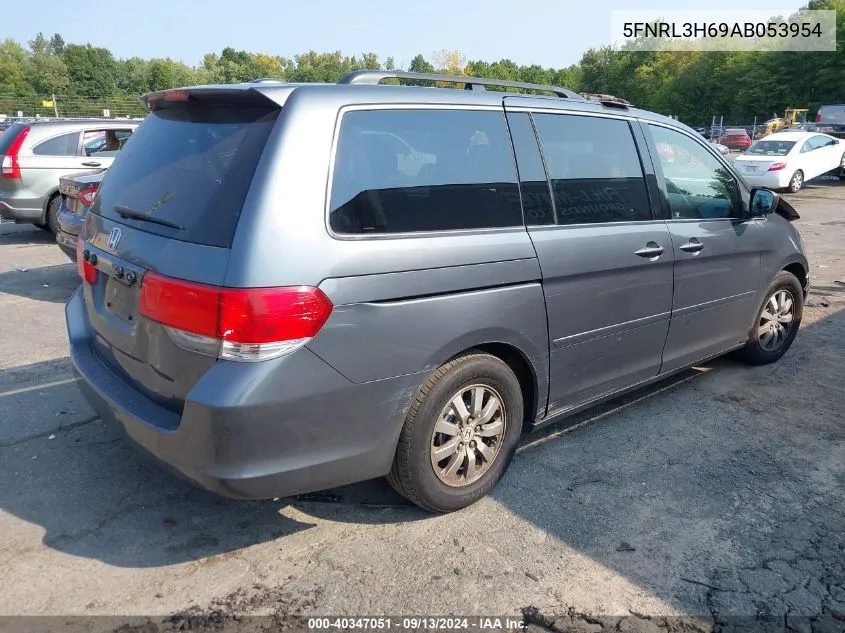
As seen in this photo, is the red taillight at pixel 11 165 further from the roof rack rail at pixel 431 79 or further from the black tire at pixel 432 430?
the black tire at pixel 432 430

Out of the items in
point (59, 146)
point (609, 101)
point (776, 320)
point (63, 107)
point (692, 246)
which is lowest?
point (776, 320)

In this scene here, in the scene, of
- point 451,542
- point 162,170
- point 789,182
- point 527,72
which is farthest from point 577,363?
point 527,72

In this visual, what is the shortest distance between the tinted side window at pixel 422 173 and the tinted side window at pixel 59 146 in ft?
28.8

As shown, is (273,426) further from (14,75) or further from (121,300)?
(14,75)

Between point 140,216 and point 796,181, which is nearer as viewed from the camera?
point 140,216

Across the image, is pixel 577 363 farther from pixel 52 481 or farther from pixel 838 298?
pixel 838 298

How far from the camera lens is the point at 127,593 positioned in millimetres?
2629

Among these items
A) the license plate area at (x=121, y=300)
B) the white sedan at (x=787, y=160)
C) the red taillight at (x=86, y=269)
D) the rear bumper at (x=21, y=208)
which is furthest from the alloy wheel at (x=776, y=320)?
the white sedan at (x=787, y=160)

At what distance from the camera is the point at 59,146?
9.95 meters

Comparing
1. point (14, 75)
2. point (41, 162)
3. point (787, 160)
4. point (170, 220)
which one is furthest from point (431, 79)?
point (14, 75)

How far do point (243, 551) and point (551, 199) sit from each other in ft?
7.23

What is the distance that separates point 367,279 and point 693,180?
2661 mm

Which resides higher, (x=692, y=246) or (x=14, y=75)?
(x=14, y=75)

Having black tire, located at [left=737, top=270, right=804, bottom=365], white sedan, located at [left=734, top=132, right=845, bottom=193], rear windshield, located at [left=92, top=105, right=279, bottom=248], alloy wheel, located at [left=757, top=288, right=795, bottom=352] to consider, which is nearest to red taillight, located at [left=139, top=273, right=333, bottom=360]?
rear windshield, located at [left=92, top=105, right=279, bottom=248]
